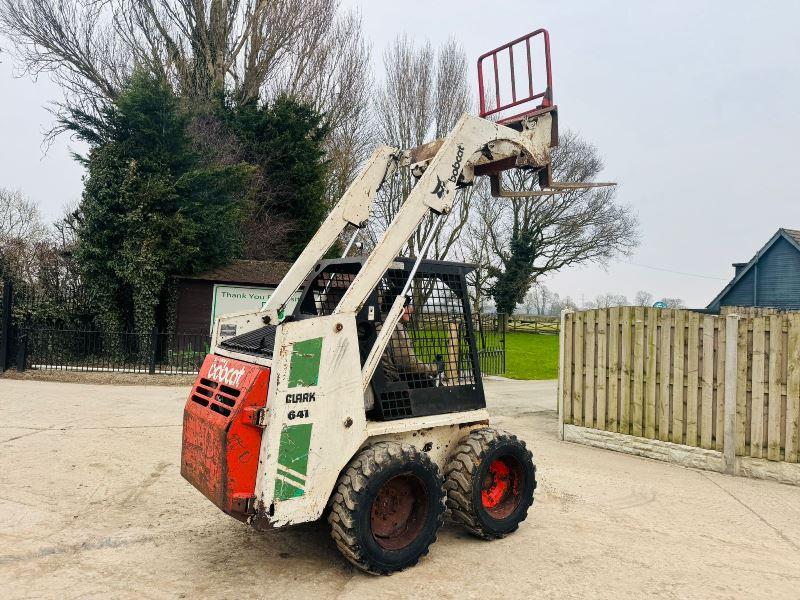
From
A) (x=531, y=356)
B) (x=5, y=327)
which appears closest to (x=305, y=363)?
(x=5, y=327)

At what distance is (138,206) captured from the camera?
16.2 metres

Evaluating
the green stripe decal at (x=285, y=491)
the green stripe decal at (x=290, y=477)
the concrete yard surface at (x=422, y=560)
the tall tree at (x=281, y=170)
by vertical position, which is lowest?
the concrete yard surface at (x=422, y=560)

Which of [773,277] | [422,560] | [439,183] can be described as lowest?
[422,560]

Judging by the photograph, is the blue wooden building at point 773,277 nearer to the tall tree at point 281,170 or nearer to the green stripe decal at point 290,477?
the tall tree at point 281,170

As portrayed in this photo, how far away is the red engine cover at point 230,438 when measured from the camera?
355 centimetres

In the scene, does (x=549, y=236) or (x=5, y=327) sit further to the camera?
(x=549, y=236)

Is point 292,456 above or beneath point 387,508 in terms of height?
above

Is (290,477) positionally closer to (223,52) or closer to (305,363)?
(305,363)

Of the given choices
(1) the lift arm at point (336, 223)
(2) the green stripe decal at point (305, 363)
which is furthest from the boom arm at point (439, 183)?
(1) the lift arm at point (336, 223)

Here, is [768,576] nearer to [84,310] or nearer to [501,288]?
[84,310]

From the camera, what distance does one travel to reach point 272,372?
139 inches

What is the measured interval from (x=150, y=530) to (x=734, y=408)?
652 centimetres

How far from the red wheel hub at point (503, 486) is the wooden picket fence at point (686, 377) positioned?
11.9 feet

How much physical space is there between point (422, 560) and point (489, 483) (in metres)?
0.94
